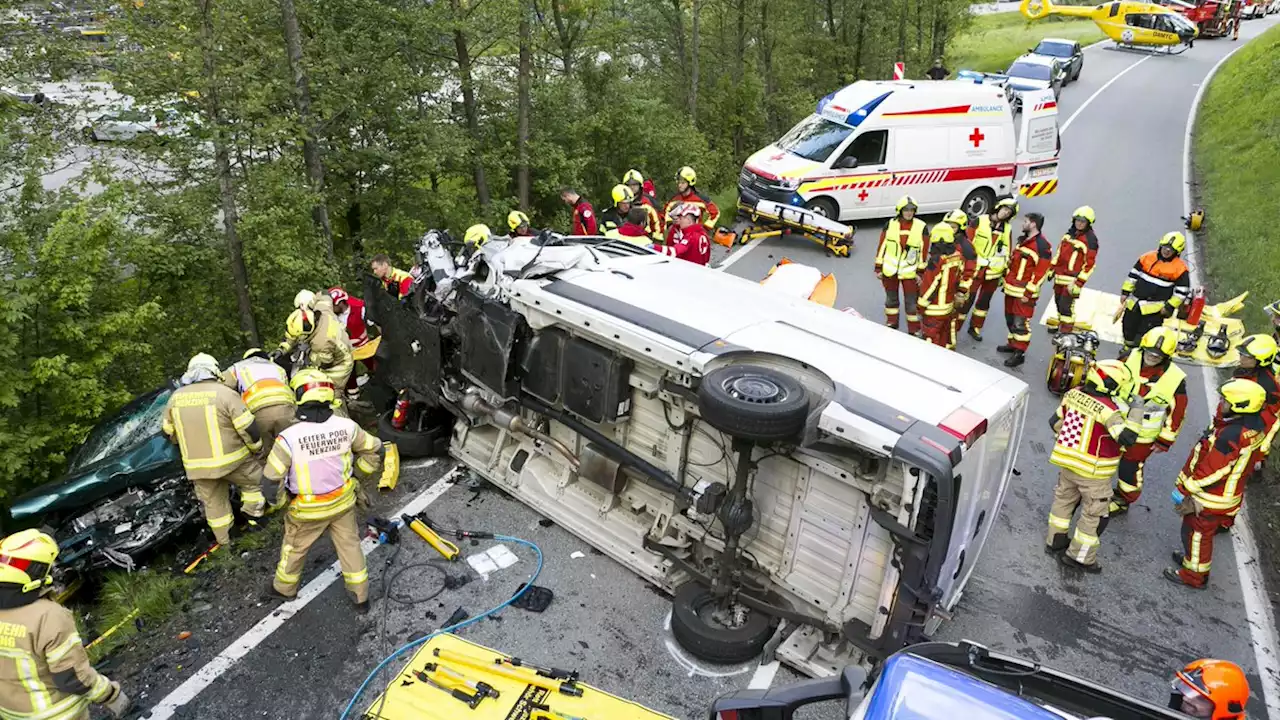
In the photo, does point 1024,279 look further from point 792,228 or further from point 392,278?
point 392,278

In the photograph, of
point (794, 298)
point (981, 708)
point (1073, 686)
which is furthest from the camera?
point (794, 298)

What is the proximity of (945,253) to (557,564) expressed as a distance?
5.01 m

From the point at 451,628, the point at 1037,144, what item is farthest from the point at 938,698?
the point at 1037,144

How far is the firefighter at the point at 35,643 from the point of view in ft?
12.1

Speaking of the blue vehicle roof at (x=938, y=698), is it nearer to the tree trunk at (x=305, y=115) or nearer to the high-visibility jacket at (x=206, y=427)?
the high-visibility jacket at (x=206, y=427)

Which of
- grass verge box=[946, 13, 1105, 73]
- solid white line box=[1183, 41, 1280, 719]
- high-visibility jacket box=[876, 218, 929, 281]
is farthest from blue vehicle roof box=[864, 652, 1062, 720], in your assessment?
grass verge box=[946, 13, 1105, 73]

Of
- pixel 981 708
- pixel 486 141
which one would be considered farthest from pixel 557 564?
pixel 486 141

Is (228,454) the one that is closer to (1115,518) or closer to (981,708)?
(981,708)

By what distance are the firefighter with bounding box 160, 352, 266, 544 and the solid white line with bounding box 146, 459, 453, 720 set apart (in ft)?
2.38

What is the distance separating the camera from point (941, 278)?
805cm

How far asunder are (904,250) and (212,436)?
678 centimetres

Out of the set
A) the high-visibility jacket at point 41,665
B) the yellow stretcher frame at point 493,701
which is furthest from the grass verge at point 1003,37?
the high-visibility jacket at point 41,665

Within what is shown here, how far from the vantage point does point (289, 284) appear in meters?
8.38

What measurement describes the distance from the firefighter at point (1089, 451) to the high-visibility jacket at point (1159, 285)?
2.74 metres
